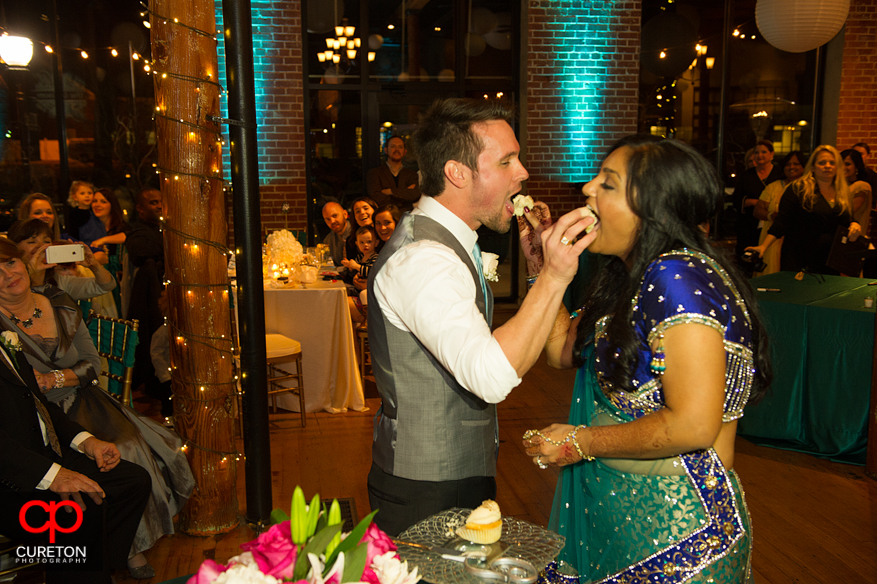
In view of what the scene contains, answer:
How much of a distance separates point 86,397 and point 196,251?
74cm

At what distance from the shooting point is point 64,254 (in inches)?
Answer: 126

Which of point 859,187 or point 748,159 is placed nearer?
point 859,187

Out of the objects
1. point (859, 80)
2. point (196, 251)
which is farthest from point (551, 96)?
point (196, 251)

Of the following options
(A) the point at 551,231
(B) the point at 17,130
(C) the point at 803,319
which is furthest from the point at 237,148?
(B) the point at 17,130

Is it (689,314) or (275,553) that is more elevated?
(689,314)

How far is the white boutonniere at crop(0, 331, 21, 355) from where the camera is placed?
2346 mm

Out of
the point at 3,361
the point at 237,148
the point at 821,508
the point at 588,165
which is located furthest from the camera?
the point at 588,165

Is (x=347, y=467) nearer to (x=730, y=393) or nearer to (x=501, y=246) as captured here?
(x=730, y=393)

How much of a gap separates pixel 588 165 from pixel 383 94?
2297mm

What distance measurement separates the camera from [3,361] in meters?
2.22

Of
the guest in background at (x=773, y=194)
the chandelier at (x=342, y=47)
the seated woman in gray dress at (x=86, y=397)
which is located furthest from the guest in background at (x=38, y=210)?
the guest in background at (x=773, y=194)

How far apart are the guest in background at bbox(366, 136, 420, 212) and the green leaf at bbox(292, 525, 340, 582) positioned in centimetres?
601

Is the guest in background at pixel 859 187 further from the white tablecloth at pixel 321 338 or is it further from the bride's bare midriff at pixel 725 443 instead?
the bride's bare midriff at pixel 725 443

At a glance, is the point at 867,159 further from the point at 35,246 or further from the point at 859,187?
the point at 35,246
